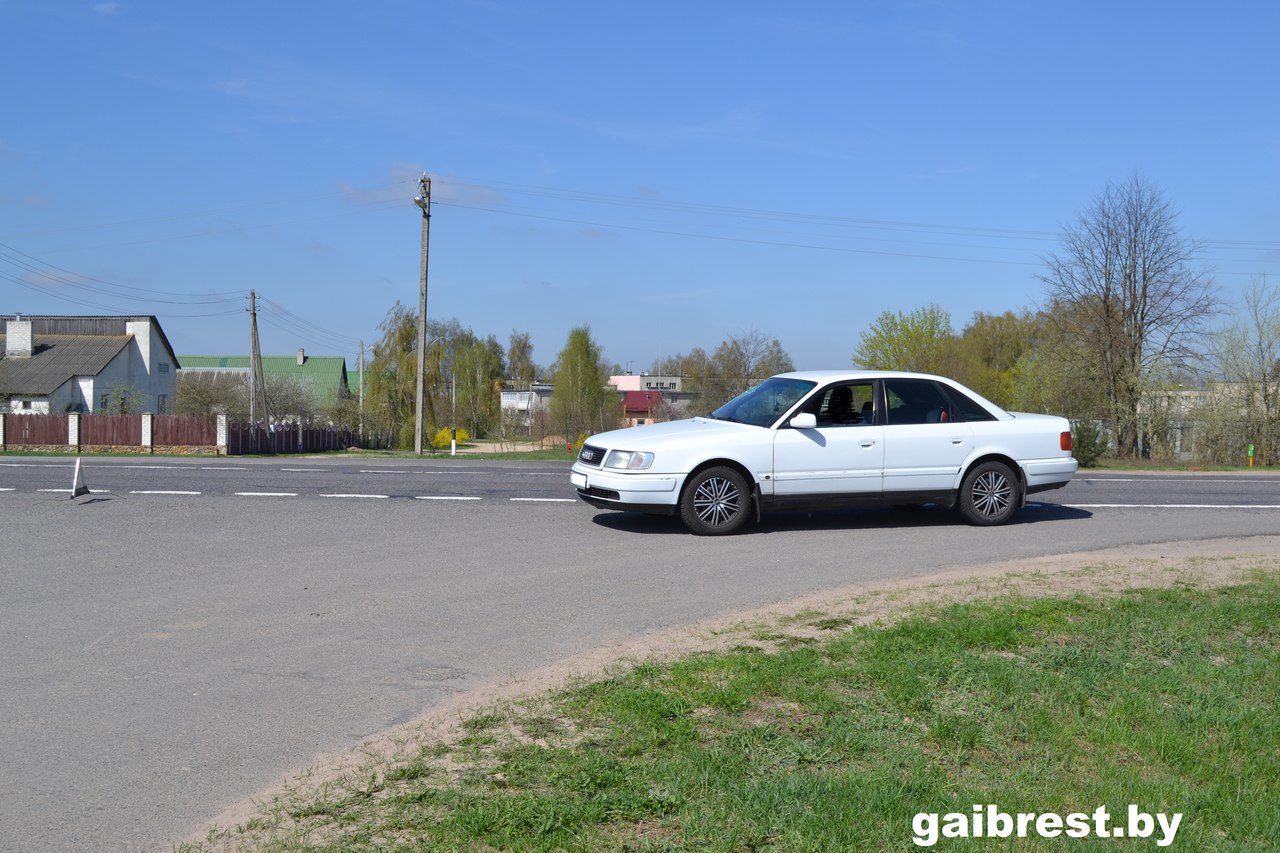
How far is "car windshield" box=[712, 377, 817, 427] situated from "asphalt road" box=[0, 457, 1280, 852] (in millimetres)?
1294

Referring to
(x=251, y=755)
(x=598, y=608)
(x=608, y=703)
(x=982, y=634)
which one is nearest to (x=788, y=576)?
(x=598, y=608)

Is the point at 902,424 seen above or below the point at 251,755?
above

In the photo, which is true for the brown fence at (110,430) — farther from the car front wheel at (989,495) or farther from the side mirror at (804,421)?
the car front wheel at (989,495)

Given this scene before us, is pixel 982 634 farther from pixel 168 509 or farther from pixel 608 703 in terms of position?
pixel 168 509

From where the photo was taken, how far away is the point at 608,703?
5.20 m

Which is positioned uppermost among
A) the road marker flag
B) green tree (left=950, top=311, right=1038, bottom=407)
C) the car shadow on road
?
green tree (left=950, top=311, right=1038, bottom=407)

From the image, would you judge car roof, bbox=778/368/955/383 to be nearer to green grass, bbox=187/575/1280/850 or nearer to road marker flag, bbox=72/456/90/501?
green grass, bbox=187/575/1280/850

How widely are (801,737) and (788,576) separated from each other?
4.56 meters

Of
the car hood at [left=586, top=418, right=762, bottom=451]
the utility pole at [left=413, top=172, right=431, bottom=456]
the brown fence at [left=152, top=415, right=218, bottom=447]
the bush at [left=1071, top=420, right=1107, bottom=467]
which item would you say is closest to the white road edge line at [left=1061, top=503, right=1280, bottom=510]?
the car hood at [left=586, top=418, right=762, bottom=451]

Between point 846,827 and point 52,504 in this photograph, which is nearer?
point 846,827

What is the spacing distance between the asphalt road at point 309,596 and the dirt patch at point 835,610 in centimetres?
20

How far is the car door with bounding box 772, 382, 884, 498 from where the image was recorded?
1157 centimetres

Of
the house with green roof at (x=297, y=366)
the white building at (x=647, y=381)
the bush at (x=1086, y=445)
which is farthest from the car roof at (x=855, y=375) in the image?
the white building at (x=647, y=381)

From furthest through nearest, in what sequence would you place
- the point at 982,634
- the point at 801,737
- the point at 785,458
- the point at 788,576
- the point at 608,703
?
the point at 785,458
the point at 788,576
the point at 982,634
the point at 608,703
the point at 801,737
